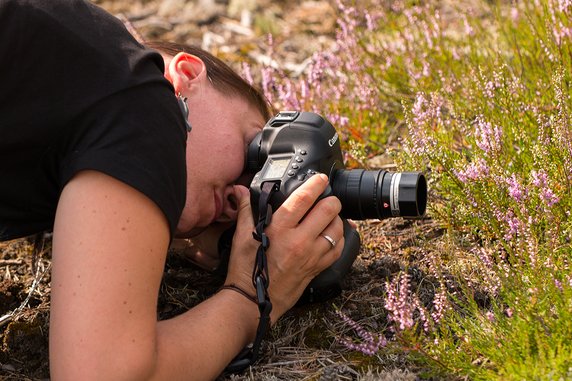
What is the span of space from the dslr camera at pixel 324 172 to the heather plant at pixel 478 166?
0.72 ft

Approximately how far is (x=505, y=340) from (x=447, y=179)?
98 cm

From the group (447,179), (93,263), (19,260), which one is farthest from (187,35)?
(93,263)

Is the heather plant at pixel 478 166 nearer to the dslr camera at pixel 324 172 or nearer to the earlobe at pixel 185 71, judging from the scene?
the dslr camera at pixel 324 172

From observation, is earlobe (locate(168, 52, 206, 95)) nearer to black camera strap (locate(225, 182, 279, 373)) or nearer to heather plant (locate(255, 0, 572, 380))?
black camera strap (locate(225, 182, 279, 373))

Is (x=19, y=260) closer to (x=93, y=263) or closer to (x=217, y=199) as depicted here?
(x=217, y=199)

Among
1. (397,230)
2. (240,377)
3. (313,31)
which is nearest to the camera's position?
(240,377)

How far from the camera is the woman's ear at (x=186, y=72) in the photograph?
2.47 meters

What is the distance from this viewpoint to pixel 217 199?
254 centimetres

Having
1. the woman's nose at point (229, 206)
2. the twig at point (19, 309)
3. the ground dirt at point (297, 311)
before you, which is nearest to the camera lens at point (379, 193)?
the ground dirt at point (297, 311)

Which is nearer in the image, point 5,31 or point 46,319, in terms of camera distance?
point 5,31

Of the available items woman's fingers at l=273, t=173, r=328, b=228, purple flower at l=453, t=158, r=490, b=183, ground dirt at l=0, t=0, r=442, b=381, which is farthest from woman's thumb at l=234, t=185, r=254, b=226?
purple flower at l=453, t=158, r=490, b=183

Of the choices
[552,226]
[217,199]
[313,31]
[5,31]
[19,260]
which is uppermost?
[5,31]

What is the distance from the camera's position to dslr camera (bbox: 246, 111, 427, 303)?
2.42 meters

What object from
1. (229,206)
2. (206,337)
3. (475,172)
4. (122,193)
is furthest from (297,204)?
(475,172)
